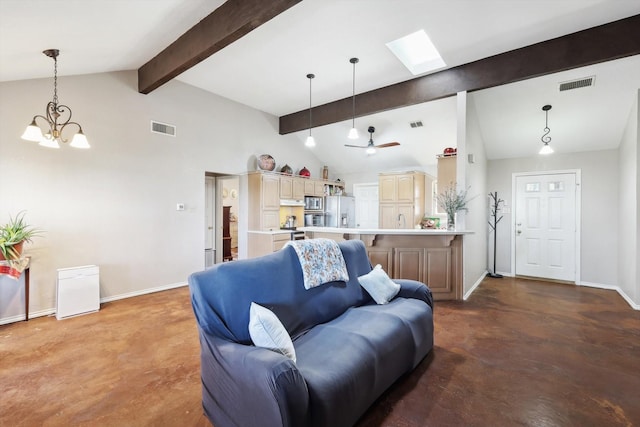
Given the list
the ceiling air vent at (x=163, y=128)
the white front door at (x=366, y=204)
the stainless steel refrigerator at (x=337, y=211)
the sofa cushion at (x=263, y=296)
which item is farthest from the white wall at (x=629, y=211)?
the ceiling air vent at (x=163, y=128)

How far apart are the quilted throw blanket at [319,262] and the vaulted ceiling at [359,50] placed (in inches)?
93.5

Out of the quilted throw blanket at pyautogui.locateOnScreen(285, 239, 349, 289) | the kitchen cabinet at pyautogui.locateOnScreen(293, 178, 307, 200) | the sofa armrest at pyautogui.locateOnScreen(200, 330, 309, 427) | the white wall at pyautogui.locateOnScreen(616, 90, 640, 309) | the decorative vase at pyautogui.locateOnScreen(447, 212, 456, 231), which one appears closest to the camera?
the sofa armrest at pyautogui.locateOnScreen(200, 330, 309, 427)

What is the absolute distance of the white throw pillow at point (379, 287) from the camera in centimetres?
271

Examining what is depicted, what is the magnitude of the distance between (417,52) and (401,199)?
10.0 feet

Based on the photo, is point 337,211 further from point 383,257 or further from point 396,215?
point 383,257

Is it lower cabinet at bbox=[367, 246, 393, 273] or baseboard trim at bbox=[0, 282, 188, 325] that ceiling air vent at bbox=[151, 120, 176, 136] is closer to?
baseboard trim at bbox=[0, 282, 188, 325]

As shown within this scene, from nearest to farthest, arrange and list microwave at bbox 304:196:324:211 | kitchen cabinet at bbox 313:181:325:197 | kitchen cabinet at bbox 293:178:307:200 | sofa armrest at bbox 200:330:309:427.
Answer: sofa armrest at bbox 200:330:309:427 → kitchen cabinet at bbox 293:178:307:200 → microwave at bbox 304:196:324:211 → kitchen cabinet at bbox 313:181:325:197

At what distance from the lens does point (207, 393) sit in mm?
1808

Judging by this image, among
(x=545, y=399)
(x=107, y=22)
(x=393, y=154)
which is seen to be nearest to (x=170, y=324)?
(x=107, y=22)

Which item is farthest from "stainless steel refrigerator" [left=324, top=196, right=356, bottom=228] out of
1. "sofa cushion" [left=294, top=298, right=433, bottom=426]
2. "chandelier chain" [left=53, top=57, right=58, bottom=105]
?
"chandelier chain" [left=53, top=57, right=58, bottom=105]

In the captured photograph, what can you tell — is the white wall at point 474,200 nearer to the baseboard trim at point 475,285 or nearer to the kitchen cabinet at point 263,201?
the baseboard trim at point 475,285

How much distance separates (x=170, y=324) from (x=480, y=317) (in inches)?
144

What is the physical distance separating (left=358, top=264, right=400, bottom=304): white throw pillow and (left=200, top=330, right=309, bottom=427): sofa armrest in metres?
1.41

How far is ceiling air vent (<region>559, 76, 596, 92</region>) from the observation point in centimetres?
389
